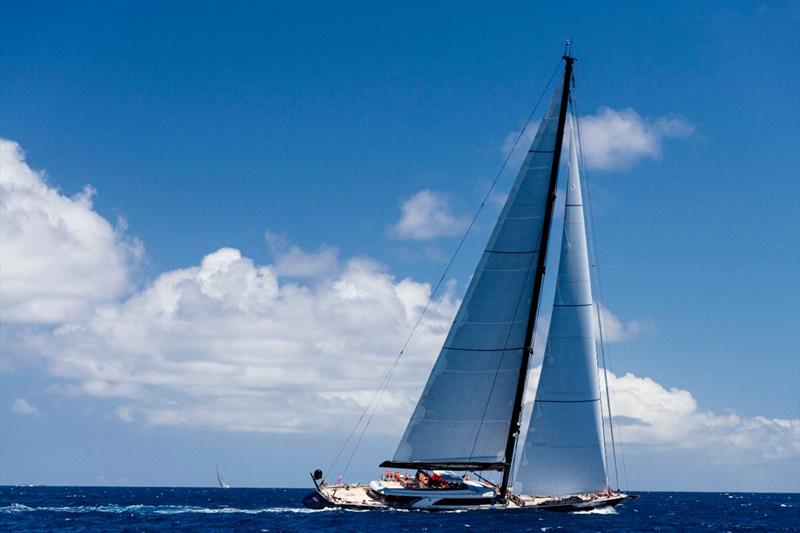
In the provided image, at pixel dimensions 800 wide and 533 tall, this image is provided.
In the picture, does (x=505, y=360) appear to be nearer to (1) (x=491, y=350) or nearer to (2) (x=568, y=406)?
(1) (x=491, y=350)

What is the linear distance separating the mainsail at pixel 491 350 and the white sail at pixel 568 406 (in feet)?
4.70

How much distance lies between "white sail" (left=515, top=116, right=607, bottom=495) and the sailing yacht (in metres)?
0.06

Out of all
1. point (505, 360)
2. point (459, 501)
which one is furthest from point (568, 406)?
point (459, 501)

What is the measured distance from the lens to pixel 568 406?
4316 cm

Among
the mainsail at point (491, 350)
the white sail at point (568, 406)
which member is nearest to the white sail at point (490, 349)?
the mainsail at point (491, 350)

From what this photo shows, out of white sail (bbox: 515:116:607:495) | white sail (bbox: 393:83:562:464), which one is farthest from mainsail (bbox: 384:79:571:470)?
white sail (bbox: 515:116:607:495)

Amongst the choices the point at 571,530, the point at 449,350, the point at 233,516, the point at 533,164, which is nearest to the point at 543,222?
the point at 533,164

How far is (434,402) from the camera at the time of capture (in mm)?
44375

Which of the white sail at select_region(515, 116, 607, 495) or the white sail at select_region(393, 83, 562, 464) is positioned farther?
the white sail at select_region(393, 83, 562, 464)

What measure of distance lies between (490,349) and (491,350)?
0.23ft

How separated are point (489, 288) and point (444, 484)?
9.78m

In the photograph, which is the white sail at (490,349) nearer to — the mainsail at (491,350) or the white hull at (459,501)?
the mainsail at (491,350)

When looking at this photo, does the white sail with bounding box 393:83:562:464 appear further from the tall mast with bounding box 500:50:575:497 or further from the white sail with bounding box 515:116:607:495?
the white sail with bounding box 515:116:607:495

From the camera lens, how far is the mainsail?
44.3 metres
